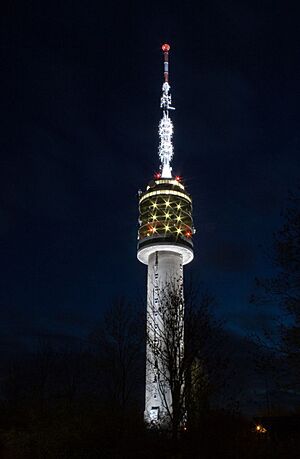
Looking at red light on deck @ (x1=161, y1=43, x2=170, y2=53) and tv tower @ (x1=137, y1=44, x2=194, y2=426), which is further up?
red light on deck @ (x1=161, y1=43, x2=170, y2=53)

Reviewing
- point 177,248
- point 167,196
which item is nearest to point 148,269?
point 177,248

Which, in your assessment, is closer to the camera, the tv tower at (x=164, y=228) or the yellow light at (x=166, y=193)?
the tv tower at (x=164, y=228)

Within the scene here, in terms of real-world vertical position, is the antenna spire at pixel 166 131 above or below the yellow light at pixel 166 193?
above

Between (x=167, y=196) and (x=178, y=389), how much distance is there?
6119 centimetres

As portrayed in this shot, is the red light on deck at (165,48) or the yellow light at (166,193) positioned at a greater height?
the red light on deck at (165,48)

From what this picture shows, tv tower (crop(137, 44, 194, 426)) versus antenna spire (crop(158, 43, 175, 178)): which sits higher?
antenna spire (crop(158, 43, 175, 178))

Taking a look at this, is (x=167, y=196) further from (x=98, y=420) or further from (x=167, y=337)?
(x=98, y=420)

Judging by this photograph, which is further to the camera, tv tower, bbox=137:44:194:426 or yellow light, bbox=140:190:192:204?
yellow light, bbox=140:190:192:204

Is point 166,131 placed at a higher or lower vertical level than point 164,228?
higher

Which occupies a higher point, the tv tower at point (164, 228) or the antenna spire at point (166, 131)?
the antenna spire at point (166, 131)

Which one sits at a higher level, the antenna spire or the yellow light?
the antenna spire

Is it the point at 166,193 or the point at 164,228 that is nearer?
the point at 164,228

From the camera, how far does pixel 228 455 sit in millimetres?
21891

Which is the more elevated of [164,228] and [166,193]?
[166,193]
